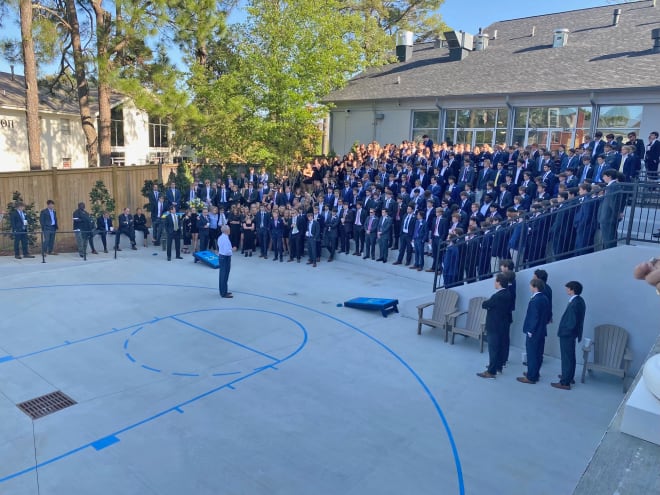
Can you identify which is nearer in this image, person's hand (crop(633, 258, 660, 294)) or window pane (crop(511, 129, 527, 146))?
person's hand (crop(633, 258, 660, 294))

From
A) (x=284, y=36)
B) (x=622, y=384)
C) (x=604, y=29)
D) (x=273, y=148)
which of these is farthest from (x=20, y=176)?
(x=604, y=29)

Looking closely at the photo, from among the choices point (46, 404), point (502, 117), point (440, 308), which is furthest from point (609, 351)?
point (502, 117)

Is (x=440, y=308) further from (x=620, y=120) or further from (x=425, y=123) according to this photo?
(x=425, y=123)

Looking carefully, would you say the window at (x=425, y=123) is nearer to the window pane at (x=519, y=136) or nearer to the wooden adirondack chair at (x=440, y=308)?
the window pane at (x=519, y=136)

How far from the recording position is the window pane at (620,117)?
60.9ft

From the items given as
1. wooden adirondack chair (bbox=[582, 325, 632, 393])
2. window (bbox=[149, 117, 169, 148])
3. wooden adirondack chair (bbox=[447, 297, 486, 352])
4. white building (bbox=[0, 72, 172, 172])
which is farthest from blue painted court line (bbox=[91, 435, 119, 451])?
window (bbox=[149, 117, 169, 148])

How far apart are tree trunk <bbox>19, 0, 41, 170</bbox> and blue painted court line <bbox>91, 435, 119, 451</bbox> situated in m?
18.2

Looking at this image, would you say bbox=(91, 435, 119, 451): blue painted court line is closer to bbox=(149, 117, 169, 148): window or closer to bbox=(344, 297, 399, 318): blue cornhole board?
bbox=(344, 297, 399, 318): blue cornhole board

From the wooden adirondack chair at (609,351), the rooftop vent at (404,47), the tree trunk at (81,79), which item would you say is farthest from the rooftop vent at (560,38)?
the tree trunk at (81,79)

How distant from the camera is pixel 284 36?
2345 centimetres

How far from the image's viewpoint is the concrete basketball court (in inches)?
238

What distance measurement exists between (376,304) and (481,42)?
2010 cm

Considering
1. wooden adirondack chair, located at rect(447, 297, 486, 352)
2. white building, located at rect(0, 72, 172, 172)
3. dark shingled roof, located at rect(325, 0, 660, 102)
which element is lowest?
wooden adirondack chair, located at rect(447, 297, 486, 352)

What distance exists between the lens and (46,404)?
7516 mm
